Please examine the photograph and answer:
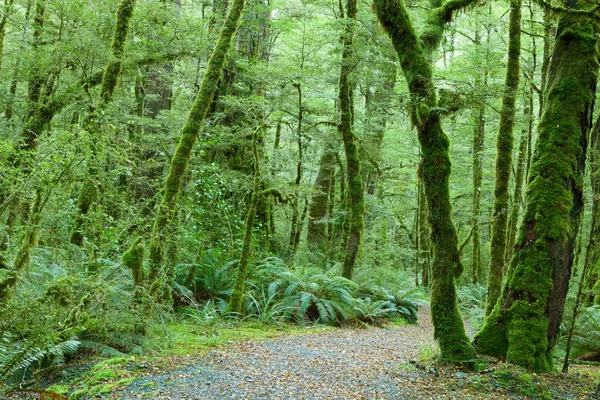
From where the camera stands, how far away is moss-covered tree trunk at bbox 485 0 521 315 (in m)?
8.87

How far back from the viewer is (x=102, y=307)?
5.69 metres

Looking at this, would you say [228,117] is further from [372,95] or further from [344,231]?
[372,95]

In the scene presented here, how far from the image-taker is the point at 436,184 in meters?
6.34

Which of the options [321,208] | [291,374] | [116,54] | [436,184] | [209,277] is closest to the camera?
[291,374]

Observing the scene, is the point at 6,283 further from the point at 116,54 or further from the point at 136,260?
the point at 116,54

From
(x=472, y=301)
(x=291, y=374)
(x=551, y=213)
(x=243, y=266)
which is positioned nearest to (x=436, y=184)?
(x=551, y=213)

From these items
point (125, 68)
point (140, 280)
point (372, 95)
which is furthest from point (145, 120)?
point (372, 95)

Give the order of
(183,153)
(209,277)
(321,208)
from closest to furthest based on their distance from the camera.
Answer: (183,153)
(209,277)
(321,208)

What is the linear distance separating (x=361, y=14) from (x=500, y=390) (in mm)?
14348

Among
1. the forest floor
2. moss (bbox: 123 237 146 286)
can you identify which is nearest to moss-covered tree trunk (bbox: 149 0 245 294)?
moss (bbox: 123 237 146 286)

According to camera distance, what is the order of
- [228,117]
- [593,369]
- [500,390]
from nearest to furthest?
[500,390] → [593,369] → [228,117]

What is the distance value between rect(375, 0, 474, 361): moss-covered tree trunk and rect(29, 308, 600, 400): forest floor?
21.1 inches

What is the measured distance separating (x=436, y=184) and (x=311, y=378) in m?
3.25

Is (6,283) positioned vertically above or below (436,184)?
below
